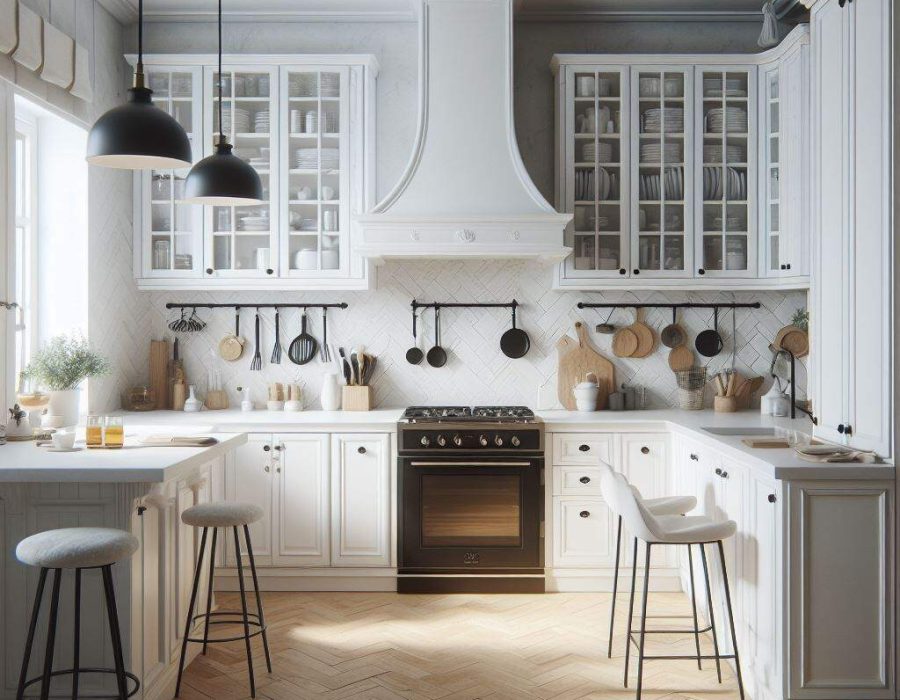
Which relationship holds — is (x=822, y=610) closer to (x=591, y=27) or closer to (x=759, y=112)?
(x=759, y=112)

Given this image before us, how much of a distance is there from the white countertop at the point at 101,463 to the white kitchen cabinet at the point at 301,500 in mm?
1207

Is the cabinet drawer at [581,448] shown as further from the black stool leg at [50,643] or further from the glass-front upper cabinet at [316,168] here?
the black stool leg at [50,643]

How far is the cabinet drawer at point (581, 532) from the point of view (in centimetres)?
432

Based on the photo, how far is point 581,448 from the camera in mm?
4336

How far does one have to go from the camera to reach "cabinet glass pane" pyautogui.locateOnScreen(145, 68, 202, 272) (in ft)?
15.1

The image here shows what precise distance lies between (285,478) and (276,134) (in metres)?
1.89

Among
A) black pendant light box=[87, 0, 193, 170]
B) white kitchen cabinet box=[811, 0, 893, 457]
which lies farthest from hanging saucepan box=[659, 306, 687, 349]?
black pendant light box=[87, 0, 193, 170]

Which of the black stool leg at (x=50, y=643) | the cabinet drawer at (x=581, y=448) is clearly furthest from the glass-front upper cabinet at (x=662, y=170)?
the black stool leg at (x=50, y=643)

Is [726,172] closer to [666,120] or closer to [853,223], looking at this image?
[666,120]

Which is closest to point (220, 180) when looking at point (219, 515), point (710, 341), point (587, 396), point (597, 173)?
point (219, 515)

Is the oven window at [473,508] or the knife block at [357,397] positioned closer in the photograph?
the oven window at [473,508]

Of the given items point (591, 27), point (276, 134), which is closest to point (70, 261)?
point (276, 134)

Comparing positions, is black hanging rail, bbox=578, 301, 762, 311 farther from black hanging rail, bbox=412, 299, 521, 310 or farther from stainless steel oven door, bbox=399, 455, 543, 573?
stainless steel oven door, bbox=399, 455, 543, 573

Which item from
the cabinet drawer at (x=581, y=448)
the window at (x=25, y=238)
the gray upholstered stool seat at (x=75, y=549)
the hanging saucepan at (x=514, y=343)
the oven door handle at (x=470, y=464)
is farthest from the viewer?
the hanging saucepan at (x=514, y=343)
